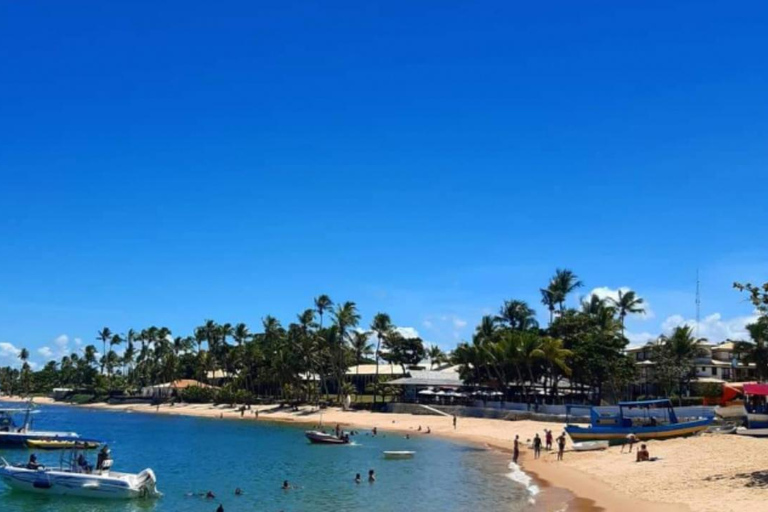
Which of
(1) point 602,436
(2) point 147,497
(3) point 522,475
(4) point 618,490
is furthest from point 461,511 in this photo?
(1) point 602,436

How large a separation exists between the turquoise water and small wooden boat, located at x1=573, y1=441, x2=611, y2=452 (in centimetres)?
581

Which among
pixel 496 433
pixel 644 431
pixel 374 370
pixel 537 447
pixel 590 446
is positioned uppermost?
pixel 374 370

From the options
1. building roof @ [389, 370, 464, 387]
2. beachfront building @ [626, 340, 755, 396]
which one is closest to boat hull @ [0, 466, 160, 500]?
building roof @ [389, 370, 464, 387]

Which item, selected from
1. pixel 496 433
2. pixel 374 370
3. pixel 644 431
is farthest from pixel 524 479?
pixel 374 370

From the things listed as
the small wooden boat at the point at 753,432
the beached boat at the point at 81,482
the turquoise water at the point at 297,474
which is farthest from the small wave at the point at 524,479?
the beached boat at the point at 81,482

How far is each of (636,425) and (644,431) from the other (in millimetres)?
Answer: 737

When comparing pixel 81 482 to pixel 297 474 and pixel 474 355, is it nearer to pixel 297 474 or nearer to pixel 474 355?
pixel 297 474

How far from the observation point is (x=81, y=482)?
123ft

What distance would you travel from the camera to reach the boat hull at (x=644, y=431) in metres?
48.3

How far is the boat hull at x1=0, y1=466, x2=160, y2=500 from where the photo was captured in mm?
37250

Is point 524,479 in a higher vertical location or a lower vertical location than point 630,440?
lower

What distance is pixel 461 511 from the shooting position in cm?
3328

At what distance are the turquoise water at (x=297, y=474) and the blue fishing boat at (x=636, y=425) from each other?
730cm

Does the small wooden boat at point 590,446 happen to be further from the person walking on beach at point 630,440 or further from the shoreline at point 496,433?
the person walking on beach at point 630,440
